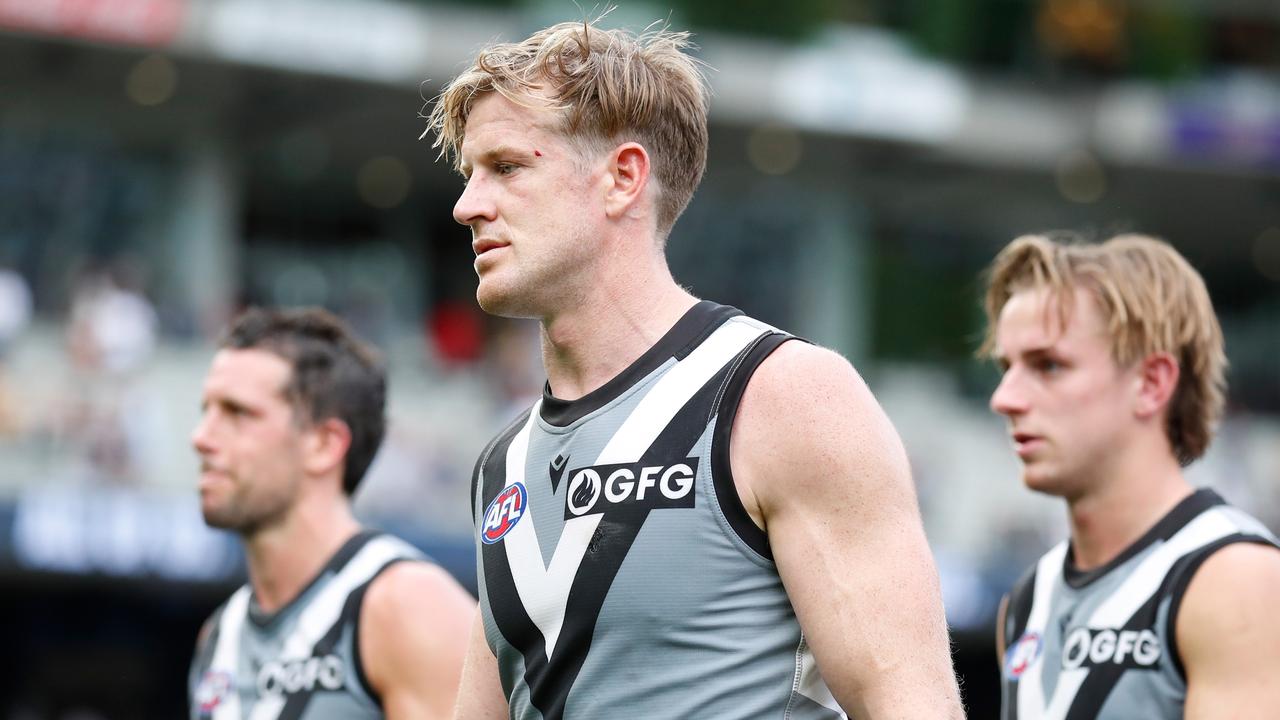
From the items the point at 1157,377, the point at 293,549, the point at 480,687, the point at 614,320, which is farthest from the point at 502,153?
the point at 293,549

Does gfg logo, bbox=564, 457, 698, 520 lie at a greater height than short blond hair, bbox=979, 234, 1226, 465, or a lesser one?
lesser

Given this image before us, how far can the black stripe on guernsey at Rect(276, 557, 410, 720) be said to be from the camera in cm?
497

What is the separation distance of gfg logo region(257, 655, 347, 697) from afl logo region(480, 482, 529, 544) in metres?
1.73

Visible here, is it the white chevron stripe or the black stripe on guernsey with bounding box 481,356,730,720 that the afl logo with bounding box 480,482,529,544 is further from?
the white chevron stripe

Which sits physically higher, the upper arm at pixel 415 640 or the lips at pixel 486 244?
the lips at pixel 486 244

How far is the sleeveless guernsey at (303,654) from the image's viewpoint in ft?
16.3

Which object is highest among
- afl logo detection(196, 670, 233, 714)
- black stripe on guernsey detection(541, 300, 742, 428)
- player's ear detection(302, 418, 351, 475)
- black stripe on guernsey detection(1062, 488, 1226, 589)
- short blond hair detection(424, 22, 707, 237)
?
short blond hair detection(424, 22, 707, 237)

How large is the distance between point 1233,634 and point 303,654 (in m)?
2.61

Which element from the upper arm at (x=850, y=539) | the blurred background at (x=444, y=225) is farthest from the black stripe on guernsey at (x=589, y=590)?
the blurred background at (x=444, y=225)

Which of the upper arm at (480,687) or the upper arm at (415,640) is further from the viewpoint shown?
the upper arm at (415,640)

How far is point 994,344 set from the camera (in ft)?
16.9

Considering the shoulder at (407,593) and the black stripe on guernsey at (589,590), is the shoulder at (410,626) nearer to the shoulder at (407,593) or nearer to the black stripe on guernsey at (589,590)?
the shoulder at (407,593)

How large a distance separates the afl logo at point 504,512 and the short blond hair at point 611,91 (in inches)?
22.9

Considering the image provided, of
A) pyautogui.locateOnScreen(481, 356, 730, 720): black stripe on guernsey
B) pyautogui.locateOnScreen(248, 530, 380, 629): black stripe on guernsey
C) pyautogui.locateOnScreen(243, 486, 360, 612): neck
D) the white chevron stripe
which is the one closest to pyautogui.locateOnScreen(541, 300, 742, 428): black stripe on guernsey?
pyautogui.locateOnScreen(481, 356, 730, 720): black stripe on guernsey
